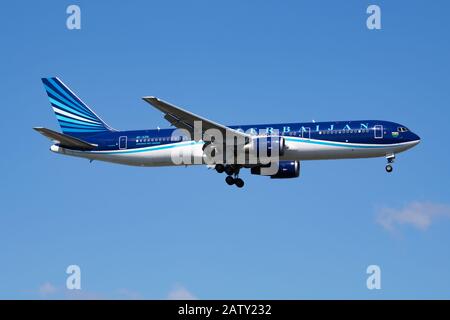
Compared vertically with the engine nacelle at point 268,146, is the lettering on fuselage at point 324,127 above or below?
above

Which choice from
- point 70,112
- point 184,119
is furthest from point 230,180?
point 70,112

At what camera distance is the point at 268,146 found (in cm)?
5469

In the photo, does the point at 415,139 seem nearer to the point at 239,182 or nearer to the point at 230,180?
the point at 239,182

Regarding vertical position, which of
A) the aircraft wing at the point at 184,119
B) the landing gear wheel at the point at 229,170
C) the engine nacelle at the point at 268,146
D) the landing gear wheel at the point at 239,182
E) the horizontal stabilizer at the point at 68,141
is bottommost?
the landing gear wheel at the point at 239,182

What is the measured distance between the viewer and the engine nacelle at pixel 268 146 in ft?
179

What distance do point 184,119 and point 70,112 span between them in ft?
49.8

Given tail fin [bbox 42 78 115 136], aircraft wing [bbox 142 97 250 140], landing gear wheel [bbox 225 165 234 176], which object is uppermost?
tail fin [bbox 42 78 115 136]

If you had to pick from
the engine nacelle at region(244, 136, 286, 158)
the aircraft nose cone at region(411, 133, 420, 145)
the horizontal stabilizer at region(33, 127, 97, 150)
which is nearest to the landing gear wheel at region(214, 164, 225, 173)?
the engine nacelle at region(244, 136, 286, 158)

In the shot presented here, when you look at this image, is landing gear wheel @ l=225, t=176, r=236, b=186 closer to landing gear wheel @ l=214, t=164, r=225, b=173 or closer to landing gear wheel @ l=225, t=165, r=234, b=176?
landing gear wheel @ l=225, t=165, r=234, b=176

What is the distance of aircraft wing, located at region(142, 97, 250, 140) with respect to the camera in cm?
5133

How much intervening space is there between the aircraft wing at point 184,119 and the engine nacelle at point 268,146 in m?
1.02

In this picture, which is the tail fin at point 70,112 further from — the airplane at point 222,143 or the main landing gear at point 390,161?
the main landing gear at point 390,161

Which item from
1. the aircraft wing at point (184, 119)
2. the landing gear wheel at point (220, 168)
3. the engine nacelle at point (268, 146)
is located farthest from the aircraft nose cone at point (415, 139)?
the landing gear wheel at point (220, 168)
